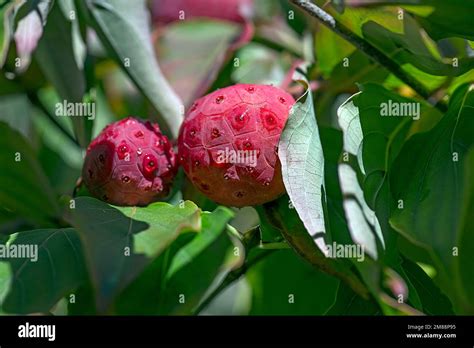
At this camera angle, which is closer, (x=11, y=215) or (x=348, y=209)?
(x=348, y=209)

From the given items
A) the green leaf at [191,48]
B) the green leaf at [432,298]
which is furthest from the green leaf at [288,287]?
the green leaf at [191,48]

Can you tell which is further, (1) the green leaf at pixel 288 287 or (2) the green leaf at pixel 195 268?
(1) the green leaf at pixel 288 287

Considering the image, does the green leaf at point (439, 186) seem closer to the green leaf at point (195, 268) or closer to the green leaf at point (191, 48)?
the green leaf at point (195, 268)

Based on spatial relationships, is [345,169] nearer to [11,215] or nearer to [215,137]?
[215,137]

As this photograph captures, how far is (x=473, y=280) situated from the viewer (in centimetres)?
100

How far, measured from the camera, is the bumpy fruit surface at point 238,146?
930mm

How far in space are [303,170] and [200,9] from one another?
90cm

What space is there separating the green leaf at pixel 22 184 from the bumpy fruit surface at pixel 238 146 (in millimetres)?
264

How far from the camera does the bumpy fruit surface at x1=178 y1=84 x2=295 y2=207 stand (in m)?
0.93

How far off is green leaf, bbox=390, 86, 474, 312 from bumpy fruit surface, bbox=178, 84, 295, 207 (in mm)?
154

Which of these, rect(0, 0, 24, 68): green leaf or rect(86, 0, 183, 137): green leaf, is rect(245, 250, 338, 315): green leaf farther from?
rect(0, 0, 24, 68): green leaf

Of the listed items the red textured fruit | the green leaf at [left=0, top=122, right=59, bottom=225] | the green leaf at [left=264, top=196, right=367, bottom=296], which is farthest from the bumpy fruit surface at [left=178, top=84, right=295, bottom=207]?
the red textured fruit
